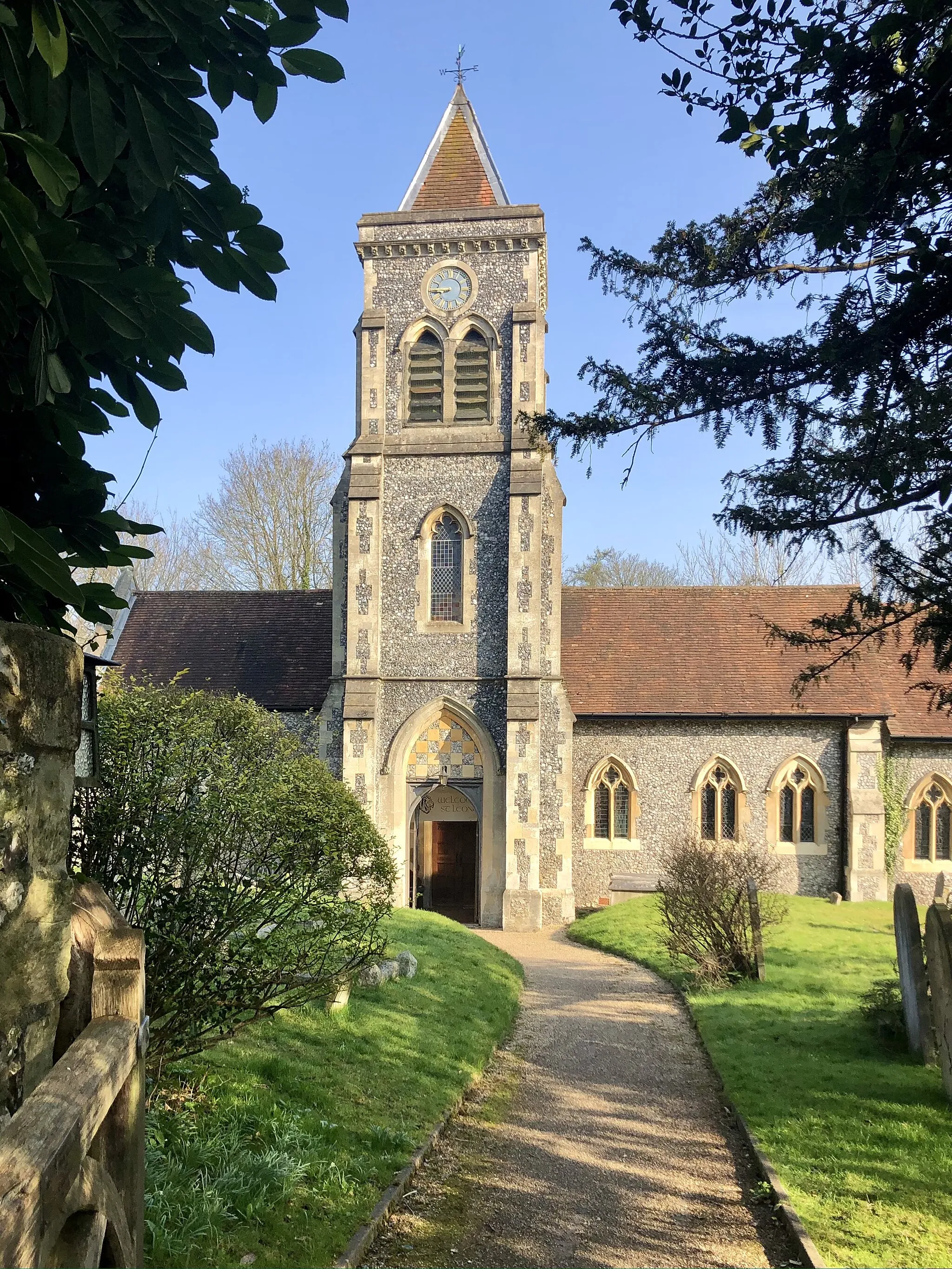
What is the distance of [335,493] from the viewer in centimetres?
2145

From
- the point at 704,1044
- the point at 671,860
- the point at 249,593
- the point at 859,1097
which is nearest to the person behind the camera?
the point at 859,1097

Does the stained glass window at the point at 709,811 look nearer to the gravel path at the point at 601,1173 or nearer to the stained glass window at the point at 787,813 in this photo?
the stained glass window at the point at 787,813

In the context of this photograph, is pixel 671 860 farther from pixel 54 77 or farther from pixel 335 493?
pixel 54 77

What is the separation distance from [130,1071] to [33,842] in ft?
2.20

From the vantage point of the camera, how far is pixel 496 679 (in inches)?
782

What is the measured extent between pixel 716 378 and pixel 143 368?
345 cm

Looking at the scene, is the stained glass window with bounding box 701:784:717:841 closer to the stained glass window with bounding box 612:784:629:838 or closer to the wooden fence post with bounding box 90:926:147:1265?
the stained glass window with bounding box 612:784:629:838

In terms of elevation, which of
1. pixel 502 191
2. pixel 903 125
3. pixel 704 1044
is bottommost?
pixel 704 1044

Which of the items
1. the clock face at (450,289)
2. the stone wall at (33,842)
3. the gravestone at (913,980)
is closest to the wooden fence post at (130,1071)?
the stone wall at (33,842)

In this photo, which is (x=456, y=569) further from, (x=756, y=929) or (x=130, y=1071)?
(x=130, y=1071)

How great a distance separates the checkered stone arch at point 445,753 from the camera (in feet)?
65.4

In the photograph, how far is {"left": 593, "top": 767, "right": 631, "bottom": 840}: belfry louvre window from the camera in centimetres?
2180

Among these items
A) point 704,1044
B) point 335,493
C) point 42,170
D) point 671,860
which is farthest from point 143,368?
point 335,493

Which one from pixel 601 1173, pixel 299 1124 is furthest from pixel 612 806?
pixel 299 1124
